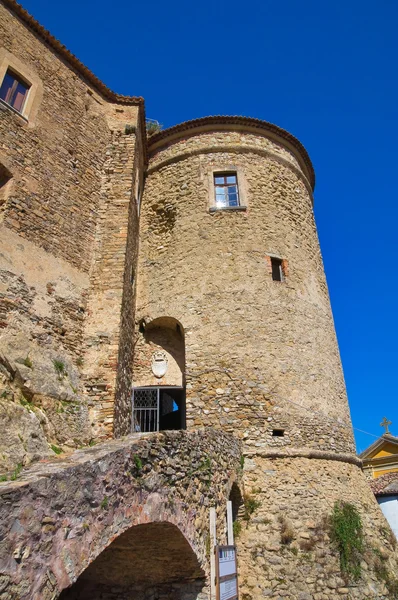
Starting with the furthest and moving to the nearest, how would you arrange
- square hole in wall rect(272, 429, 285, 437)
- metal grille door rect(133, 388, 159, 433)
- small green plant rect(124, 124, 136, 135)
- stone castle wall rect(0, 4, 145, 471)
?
small green plant rect(124, 124, 136, 135) → metal grille door rect(133, 388, 159, 433) → square hole in wall rect(272, 429, 285, 437) → stone castle wall rect(0, 4, 145, 471)

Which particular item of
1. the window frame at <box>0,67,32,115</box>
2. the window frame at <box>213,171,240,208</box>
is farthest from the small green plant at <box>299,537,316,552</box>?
the window frame at <box>0,67,32,115</box>

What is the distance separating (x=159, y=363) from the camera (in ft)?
37.6

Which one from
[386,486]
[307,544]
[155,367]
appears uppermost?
[155,367]

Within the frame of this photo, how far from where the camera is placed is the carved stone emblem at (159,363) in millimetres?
11320

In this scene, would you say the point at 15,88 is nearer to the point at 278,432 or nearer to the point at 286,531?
the point at 278,432

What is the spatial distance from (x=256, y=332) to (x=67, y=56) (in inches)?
358

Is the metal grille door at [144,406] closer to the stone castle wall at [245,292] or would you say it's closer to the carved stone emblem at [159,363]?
the carved stone emblem at [159,363]

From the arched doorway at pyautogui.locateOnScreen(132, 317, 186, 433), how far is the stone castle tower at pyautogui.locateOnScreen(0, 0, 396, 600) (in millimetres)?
43

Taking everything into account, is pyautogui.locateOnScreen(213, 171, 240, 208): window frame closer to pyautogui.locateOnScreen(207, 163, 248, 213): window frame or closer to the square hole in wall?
pyautogui.locateOnScreen(207, 163, 248, 213): window frame

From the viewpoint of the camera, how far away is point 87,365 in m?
9.22

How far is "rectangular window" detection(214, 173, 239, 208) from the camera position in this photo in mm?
12841

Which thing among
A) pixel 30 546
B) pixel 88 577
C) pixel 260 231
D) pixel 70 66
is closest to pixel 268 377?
pixel 260 231

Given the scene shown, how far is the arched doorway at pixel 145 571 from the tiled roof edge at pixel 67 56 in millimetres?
11845

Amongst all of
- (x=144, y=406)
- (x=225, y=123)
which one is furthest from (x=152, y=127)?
(x=144, y=406)
